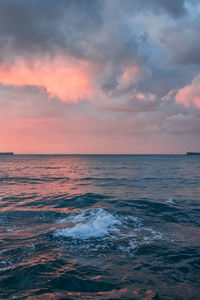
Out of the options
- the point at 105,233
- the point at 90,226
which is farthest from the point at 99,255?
the point at 90,226

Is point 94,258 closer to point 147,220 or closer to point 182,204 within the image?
point 147,220

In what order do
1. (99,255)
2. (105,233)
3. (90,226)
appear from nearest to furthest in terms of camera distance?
1. (99,255)
2. (105,233)
3. (90,226)

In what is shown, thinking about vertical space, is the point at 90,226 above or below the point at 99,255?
below

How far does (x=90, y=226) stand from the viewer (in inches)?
468

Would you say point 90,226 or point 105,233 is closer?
point 105,233

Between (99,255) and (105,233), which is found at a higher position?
(99,255)

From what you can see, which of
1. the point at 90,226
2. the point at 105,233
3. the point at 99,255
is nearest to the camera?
the point at 99,255

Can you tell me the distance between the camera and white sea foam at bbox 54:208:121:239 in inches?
421

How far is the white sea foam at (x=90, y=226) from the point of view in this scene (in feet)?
35.1

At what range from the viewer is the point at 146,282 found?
6.46 meters

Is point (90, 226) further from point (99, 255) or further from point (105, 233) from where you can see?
point (99, 255)

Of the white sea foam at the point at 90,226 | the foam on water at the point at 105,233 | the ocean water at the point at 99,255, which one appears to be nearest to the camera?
the ocean water at the point at 99,255

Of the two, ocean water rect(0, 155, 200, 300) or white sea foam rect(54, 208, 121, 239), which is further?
white sea foam rect(54, 208, 121, 239)

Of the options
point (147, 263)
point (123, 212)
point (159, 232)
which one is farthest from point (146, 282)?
point (123, 212)
